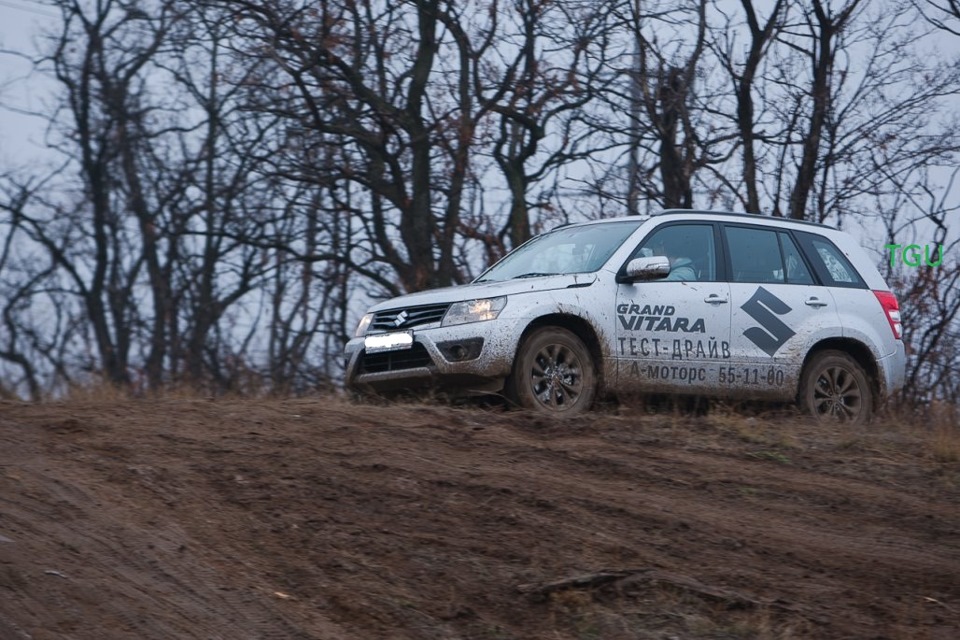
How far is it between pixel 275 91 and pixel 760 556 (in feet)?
37.0

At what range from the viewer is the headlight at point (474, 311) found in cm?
866

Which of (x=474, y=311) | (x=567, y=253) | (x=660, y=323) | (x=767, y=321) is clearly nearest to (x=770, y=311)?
(x=767, y=321)

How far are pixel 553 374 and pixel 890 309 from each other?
345 cm

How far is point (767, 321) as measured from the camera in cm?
977

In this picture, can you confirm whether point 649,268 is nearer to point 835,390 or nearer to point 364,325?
point 364,325

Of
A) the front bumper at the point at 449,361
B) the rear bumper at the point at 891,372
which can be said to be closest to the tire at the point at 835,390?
the rear bumper at the point at 891,372

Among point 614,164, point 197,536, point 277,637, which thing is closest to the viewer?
point 277,637

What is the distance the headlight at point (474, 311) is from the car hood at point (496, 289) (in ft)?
0.14

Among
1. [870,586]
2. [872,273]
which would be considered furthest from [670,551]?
[872,273]

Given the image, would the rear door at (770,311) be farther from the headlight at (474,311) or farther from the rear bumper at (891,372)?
the headlight at (474,311)

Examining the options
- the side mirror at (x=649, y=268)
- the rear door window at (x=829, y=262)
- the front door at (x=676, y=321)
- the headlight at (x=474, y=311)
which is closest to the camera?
the headlight at (x=474, y=311)

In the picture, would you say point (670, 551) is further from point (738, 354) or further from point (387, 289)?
point (387, 289)

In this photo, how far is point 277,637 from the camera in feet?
16.5

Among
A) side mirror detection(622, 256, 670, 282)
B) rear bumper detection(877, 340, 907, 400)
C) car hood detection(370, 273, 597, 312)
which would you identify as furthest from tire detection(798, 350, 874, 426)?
car hood detection(370, 273, 597, 312)
